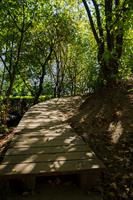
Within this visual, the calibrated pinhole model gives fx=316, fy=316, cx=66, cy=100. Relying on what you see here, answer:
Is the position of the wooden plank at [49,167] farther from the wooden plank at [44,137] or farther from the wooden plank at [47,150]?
the wooden plank at [44,137]

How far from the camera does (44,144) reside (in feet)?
16.9

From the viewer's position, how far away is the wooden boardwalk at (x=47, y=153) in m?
3.96

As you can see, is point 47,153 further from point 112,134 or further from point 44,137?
point 112,134

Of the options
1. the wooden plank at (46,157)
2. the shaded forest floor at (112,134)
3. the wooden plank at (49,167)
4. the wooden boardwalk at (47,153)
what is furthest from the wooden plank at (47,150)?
the wooden plank at (49,167)

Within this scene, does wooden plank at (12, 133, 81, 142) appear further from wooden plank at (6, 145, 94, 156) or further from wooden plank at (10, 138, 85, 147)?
wooden plank at (6, 145, 94, 156)

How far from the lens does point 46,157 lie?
A: 14.6 feet

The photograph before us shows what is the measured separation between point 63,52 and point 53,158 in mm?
15557

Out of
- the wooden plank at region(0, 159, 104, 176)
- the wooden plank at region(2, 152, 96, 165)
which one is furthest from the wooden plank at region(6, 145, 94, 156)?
the wooden plank at region(0, 159, 104, 176)

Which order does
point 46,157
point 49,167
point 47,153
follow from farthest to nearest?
point 47,153, point 46,157, point 49,167

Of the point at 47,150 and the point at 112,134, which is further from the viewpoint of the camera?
the point at 112,134

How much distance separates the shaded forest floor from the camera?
4.31 meters

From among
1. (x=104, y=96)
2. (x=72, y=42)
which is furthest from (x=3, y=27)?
(x=104, y=96)

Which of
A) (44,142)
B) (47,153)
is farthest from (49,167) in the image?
(44,142)

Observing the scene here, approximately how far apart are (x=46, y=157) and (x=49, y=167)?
0.45 m
